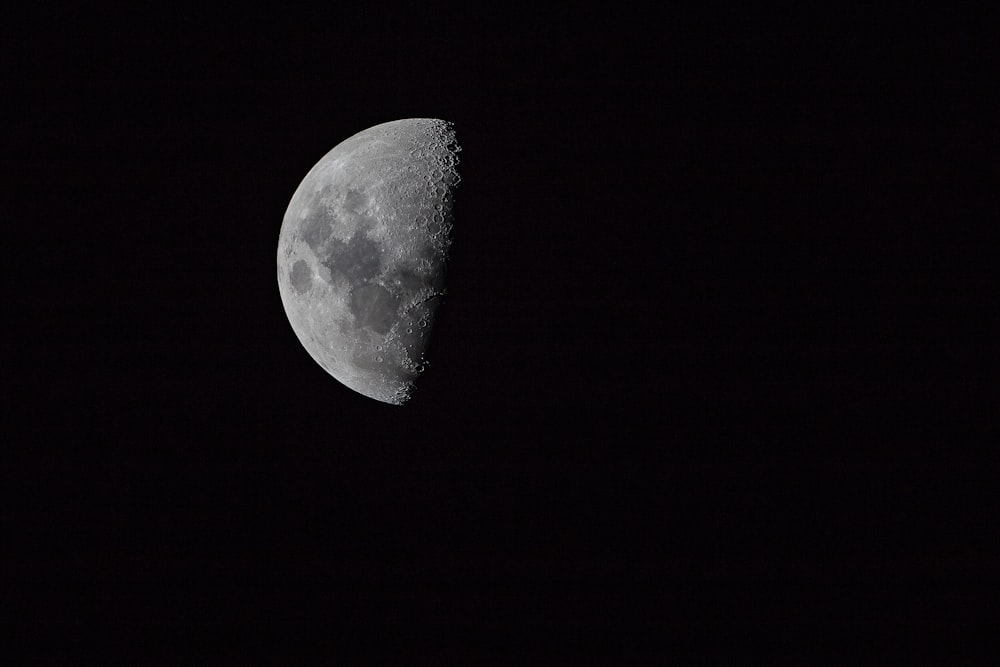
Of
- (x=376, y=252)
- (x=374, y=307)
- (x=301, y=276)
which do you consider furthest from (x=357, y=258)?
(x=301, y=276)

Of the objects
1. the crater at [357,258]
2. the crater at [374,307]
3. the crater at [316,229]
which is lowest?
the crater at [374,307]

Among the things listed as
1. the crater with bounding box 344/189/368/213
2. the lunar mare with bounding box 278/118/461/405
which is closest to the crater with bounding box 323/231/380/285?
the lunar mare with bounding box 278/118/461/405

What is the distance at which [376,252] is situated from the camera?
122 inches

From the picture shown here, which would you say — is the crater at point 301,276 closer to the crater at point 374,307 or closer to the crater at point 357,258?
the crater at point 357,258

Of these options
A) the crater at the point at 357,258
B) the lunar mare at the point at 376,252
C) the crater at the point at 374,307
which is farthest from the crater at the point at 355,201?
the crater at the point at 374,307

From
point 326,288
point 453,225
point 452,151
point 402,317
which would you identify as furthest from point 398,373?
point 452,151

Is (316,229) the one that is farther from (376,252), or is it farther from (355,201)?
(376,252)

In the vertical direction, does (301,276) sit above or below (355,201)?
below

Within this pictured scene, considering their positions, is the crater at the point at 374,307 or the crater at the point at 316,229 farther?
the crater at the point at 316,229

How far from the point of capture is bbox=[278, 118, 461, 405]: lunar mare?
311 cm

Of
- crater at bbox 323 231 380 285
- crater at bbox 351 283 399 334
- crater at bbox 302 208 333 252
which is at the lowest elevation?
crater at bbox 351 283 399 334

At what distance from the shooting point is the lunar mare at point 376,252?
122 inches

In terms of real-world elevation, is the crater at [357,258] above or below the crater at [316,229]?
below

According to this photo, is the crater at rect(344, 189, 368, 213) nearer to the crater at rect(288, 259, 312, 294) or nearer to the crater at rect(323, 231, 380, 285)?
the crater at rect(323, 231, 380, 285)
